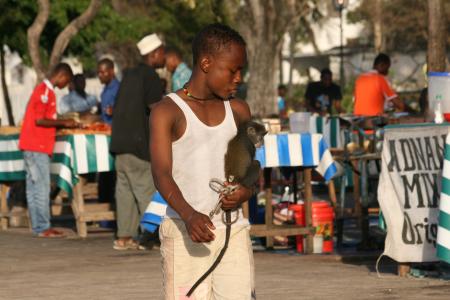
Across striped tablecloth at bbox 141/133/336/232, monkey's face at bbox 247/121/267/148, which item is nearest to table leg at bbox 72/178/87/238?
striped tablecloth at bbox 141/133/336/232

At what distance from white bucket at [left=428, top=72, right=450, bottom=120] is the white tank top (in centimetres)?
567

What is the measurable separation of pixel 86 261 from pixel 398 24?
58.7 m

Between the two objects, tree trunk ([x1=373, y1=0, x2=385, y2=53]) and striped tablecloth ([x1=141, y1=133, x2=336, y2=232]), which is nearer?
striped tablecloth ([x1=141, y1=133, x2=336, y2=232])

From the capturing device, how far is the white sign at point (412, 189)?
1124 centimetres

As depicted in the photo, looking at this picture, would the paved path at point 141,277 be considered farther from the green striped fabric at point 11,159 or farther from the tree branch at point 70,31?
the tree branch at point 70,31

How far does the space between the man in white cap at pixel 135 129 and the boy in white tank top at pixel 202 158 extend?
781 cm

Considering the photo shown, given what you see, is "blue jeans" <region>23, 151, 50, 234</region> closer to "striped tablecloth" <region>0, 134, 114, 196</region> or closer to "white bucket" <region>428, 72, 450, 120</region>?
"striped tablecloth" <region>0, 134, 114, 196</region>

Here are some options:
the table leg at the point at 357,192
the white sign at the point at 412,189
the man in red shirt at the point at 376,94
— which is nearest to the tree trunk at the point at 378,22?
the man in red shirt at the point at 376,94

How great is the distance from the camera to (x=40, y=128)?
15859 mm

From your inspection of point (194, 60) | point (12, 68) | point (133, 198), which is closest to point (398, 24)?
point (12, 68)

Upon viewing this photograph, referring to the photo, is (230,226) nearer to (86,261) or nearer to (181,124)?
(181,124)

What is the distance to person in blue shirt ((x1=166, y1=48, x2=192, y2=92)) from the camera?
15.5 meters

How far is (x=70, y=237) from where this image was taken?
16.4 meters

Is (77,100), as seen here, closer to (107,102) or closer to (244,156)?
(107,102)
